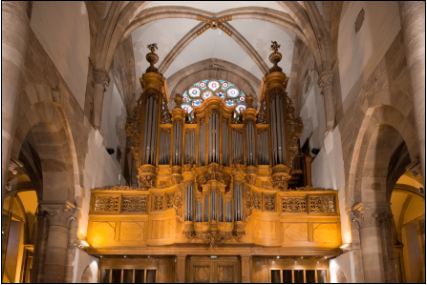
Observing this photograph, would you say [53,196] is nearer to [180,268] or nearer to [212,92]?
[180,268]

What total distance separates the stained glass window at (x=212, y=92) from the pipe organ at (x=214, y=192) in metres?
5.26

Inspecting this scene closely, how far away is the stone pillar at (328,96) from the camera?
47.0 ft

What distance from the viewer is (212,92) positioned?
842 inches

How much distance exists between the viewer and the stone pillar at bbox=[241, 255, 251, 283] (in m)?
13.3

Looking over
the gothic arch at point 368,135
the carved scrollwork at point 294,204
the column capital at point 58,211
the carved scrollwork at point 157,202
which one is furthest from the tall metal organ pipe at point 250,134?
the column capital at point 58,211

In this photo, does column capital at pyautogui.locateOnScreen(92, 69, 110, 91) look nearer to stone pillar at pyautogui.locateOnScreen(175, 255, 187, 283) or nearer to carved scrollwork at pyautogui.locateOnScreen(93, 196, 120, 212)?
carved scrollwork at pyautogui.locateOnScreen(93, 196, 120, 212)

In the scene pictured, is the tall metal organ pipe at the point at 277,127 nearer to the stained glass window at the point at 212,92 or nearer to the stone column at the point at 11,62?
the stained glass window at the point at 212,92

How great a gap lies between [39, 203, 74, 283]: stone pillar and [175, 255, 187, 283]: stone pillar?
2.85 meters

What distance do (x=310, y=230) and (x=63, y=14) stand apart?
8374 millimetres

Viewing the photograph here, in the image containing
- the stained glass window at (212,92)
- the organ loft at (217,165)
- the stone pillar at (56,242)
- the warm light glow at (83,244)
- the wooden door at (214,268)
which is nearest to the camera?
the organ loft at (217,165)

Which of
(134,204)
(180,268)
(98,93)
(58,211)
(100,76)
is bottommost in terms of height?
(180,268)

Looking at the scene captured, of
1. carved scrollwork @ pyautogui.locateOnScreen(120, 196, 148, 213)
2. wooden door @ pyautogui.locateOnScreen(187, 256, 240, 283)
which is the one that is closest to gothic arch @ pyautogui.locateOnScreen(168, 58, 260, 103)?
carved scrollwork @ pyautogui.locateOnScreen(120, 196, 148, 213)

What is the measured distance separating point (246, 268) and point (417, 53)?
742 cm

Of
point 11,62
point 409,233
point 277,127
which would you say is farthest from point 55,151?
point 409,233
